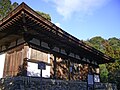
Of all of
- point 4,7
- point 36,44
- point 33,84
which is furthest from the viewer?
point 4,7

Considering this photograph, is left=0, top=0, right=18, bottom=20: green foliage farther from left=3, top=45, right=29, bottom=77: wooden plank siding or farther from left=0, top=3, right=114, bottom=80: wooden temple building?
left=3, top=45, right=29, bottom=77: wooden plank siding

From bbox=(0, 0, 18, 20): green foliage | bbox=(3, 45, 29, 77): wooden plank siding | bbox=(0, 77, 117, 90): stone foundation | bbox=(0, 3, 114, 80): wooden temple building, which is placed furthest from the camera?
bbox=(0, 0, 18, 20): green foliage

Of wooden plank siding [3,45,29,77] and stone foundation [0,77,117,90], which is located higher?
wooden plank siding [3,45,29,77]

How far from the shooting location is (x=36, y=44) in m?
9.04

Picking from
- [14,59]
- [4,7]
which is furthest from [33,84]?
[4,7]

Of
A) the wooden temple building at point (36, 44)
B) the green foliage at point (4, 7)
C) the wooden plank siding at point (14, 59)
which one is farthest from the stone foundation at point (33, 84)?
the green foliage at point (4, 7)

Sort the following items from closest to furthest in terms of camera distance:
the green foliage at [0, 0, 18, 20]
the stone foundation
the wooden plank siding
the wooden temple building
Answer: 1. the stone foundation
2. the wooden temple building
3. the wooden plank siding
4. the green foliage at [0, 0, 18, 20]

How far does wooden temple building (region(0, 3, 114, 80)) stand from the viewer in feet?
24.0

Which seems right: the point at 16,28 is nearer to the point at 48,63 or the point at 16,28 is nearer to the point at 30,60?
the point at 30,60

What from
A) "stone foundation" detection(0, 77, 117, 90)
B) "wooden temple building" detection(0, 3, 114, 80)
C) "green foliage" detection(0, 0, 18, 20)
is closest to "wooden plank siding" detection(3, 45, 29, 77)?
"wooden temple building" detection(0, 3, 114, 80)

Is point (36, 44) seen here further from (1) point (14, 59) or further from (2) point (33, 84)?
(2) point (33, 84)

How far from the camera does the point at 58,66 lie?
10305mm

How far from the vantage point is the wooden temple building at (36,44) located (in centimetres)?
730

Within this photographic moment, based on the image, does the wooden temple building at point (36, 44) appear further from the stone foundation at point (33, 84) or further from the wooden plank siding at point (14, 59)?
the stone foundation at point (33, 84)
